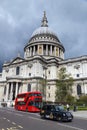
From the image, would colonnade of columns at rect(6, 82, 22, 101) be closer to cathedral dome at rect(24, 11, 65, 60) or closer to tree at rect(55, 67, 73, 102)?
tree at rect(55, 67, 73, 102)

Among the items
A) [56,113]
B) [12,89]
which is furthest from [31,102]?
[12,89]

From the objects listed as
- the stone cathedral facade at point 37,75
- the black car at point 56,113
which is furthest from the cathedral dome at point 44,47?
the black car at point 56,113

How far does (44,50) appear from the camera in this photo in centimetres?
7856

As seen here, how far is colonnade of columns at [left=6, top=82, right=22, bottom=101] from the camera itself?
58906 mm

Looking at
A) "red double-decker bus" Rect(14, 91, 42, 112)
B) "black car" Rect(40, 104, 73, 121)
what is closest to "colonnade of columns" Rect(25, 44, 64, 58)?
"red double-decker bus" Rect(14, 91, 42, 112)

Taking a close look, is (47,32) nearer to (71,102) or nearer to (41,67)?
(41,67)

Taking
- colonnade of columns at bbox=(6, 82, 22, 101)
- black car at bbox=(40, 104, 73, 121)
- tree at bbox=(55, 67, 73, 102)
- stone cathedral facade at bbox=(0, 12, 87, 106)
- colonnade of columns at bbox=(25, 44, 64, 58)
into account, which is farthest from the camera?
colonnade of columns at bbox=(25, 44, 64, 58)

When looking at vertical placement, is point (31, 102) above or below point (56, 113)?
above

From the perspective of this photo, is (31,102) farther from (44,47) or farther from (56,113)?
(44,47)

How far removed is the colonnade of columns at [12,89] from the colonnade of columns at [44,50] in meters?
21.9

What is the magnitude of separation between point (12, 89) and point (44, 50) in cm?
2800

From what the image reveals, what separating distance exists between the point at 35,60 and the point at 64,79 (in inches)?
615

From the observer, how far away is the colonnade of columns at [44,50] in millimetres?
77062

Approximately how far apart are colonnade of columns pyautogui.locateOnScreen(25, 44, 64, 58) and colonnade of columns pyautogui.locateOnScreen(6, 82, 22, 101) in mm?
21945
